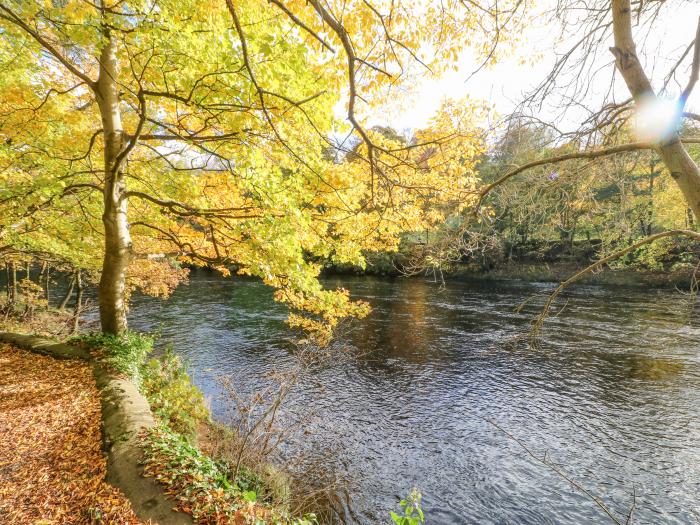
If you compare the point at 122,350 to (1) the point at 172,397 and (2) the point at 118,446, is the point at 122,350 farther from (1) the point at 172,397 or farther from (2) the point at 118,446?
(2) the point at 118,446

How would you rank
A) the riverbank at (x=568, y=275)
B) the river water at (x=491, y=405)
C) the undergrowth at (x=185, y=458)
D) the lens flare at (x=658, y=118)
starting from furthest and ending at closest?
the riverbank at (x=568, y=275) → the river water at (x=491, y=405) → the undergrowth at (x=185, y=458) → the lens flare at (x=658, y=118)

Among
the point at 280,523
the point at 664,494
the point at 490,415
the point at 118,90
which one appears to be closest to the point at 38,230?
the point at 118,90

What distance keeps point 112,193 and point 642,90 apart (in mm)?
8432

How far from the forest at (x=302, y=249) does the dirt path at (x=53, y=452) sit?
0.04 metres

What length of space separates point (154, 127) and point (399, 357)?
1125 centimetres

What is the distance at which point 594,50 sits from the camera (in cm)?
425

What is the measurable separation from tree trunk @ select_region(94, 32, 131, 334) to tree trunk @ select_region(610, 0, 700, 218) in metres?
7.69

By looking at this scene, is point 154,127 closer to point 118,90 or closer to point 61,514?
point 118,90

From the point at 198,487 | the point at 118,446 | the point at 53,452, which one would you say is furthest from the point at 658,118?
the point at 53,452

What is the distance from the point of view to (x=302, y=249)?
8.02m

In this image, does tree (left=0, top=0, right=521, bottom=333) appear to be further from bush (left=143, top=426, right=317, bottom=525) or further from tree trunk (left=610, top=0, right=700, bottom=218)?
bush (left=143, top=426, right=317, bottom=525)

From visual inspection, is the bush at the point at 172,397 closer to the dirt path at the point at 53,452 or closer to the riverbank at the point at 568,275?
the dirt path at the point at 53,452

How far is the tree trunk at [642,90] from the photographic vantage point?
9.82ft

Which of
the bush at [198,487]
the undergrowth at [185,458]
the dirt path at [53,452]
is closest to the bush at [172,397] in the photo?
the undergrowth at [185,458]
